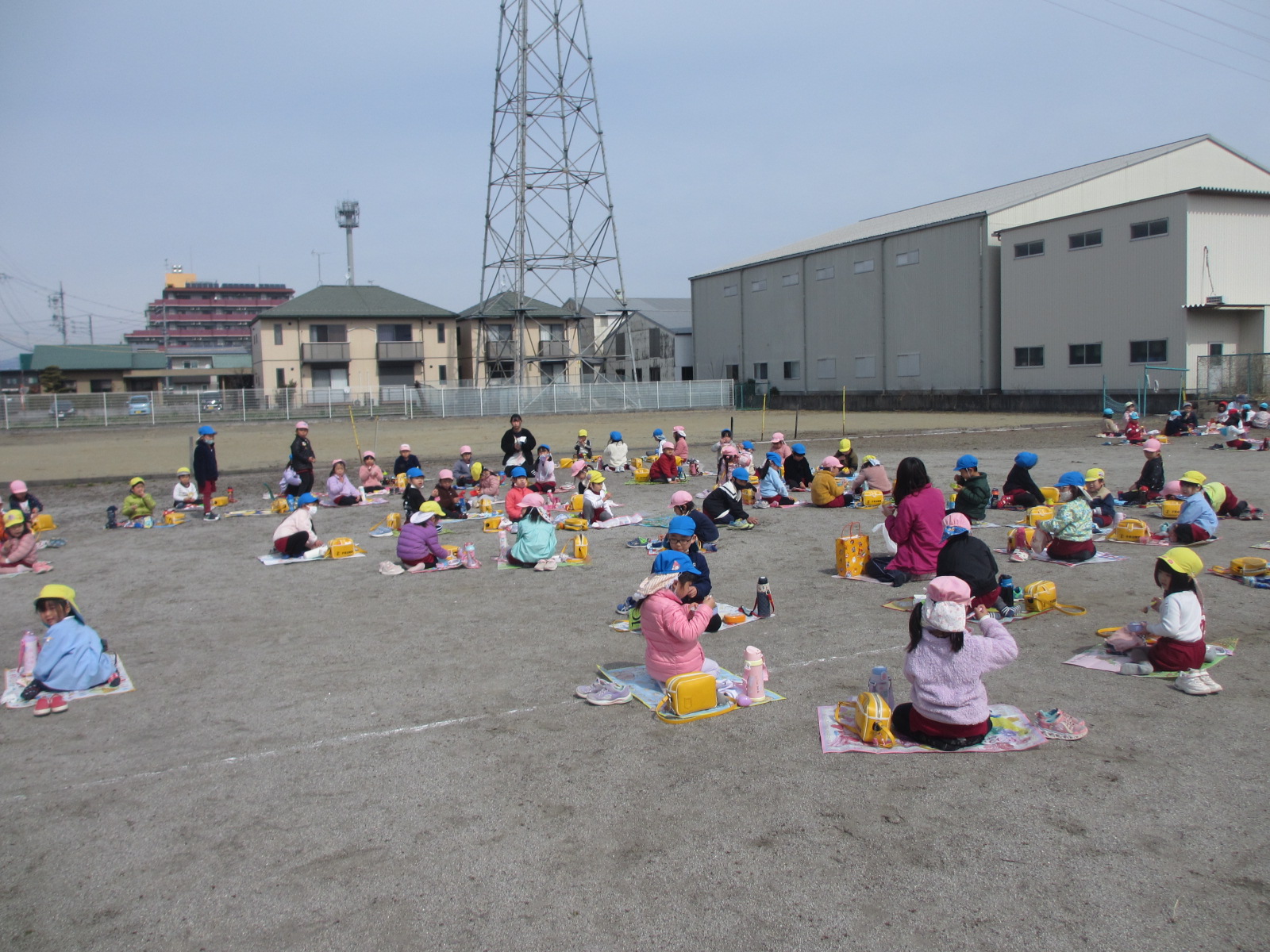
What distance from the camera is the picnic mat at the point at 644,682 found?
6.53 meters

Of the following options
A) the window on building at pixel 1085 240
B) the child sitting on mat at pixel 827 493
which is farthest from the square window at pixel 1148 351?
the child sitting on mat at pixel 827 493

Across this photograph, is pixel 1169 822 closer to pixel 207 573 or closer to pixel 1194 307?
pixel 207 573

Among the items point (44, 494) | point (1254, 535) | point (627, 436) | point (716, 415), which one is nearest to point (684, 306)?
point (716, 415)

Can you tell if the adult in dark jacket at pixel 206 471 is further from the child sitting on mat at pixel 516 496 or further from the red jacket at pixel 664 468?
the red jacket at pixel 664 468

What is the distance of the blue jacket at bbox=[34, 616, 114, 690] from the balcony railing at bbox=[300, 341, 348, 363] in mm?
54358

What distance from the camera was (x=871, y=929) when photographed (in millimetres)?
3844

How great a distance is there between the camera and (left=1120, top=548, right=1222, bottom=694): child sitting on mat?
21.1 feet

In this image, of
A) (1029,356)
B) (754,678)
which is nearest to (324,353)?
(1029,356)

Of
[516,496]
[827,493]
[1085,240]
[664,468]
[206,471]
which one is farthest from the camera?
[1085,240]

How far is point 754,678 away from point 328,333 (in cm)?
5793

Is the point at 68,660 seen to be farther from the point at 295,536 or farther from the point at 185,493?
the point at 185,493

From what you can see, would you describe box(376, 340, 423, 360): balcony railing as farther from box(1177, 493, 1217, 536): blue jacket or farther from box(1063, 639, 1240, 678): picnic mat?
box(1063, 639, 1240, 678): picnic mat

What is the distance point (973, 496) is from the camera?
40.8ft

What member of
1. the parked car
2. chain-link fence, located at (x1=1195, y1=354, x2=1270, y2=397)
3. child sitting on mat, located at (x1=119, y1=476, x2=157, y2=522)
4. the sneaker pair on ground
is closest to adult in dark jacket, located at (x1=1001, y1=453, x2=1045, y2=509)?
the sneaker pair on ground
